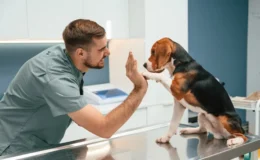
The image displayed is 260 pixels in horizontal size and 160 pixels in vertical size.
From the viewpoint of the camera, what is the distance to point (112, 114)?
126 cm

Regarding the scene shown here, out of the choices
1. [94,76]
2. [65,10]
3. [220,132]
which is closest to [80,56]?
[220,132]

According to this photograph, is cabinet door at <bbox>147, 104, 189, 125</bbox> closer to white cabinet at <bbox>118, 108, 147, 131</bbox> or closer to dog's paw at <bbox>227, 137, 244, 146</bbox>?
white cabinet at <bbox>118, 108, 147, 131</bbox>

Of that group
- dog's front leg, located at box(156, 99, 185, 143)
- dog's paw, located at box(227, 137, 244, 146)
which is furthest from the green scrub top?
dog's paw, located at box(227, 137, 244, 146)

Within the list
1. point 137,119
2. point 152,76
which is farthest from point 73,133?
point 152,76

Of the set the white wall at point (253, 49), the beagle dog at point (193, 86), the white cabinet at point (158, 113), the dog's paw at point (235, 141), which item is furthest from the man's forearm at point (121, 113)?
the white wall at point (253, 49)

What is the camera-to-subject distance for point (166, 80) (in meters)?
1.20

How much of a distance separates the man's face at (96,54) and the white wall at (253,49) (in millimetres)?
3601

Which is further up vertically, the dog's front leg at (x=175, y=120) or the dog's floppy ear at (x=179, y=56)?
the dog's floppy ear at (x=179, y=56)

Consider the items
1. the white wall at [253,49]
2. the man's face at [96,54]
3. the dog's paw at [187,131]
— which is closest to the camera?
the man's face at [96,54]

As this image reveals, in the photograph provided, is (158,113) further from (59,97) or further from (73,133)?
(59,97)

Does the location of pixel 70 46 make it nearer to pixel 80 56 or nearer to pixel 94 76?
pixel 80 56

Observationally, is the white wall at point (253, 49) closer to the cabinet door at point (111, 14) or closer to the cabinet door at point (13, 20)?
the cabinet door at point (111, 14)

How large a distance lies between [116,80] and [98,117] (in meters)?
2.02

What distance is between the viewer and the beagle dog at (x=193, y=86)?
46.5 inches
